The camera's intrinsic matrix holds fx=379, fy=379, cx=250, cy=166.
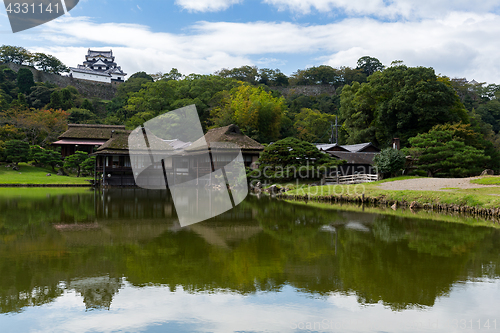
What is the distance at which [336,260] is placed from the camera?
303 inches

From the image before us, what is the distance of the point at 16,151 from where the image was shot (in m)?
34.1

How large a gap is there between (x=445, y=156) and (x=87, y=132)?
34260mm

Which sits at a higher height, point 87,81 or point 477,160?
point 87,81

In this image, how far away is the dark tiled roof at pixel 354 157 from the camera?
3049 cm

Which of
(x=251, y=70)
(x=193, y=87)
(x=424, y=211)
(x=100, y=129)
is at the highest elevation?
(x=251, y=70)

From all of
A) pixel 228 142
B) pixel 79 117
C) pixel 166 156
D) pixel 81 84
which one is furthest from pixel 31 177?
pixel 81 84

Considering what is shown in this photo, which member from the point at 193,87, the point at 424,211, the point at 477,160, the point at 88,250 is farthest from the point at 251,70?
the point at 88,250

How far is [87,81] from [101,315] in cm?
7886

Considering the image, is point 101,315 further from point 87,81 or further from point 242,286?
point 87,81

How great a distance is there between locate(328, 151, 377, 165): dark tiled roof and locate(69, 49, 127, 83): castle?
61900 millimetres

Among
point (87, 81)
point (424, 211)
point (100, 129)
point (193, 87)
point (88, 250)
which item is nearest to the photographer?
point (88, 250)

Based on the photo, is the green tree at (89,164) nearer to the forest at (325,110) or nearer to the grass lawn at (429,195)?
the forest at (325,110)

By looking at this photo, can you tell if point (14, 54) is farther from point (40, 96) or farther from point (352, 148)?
point (352, 148)

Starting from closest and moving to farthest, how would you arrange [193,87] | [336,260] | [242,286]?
1. [242,286]
2. [336,260]
3. [193,87]
